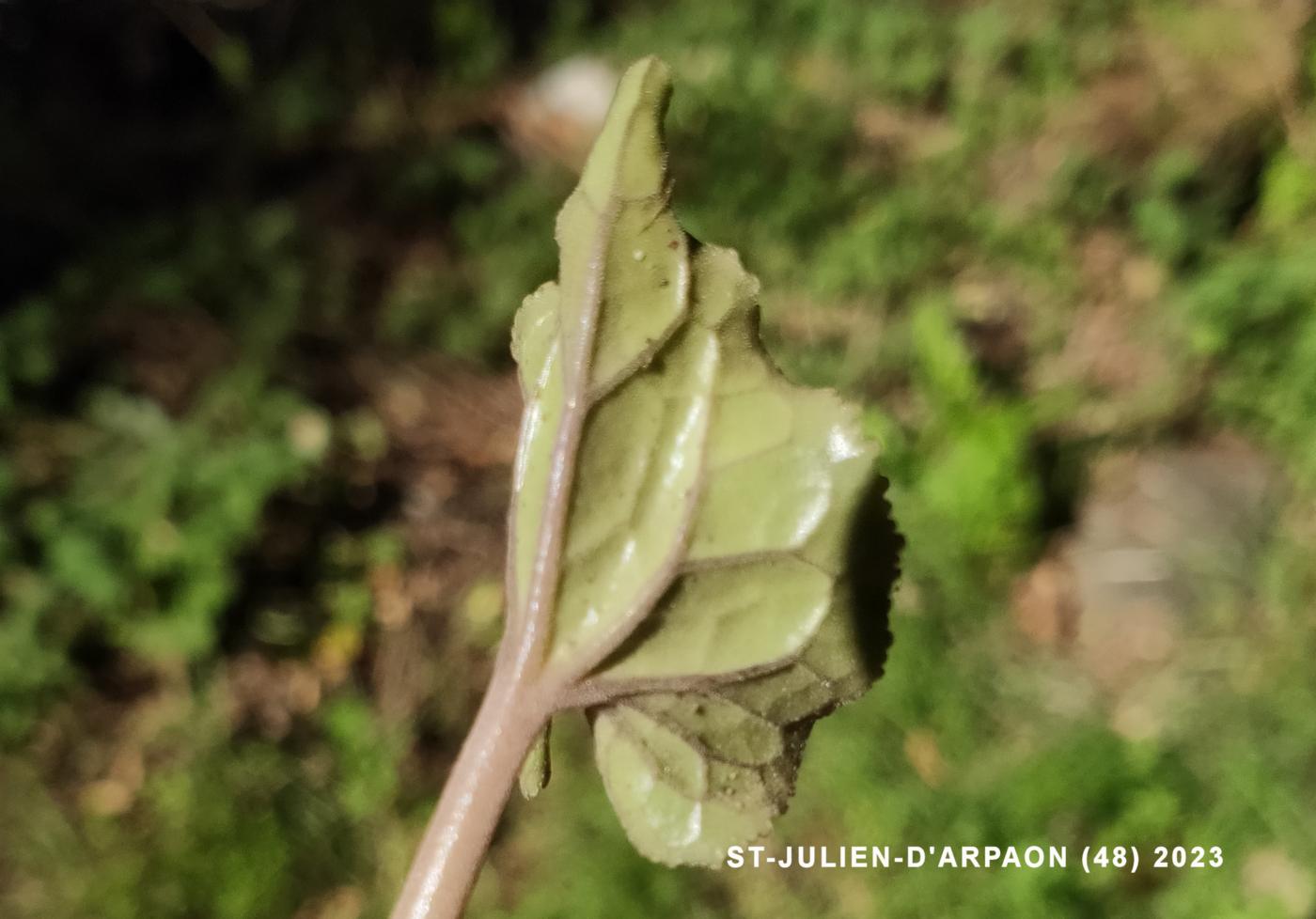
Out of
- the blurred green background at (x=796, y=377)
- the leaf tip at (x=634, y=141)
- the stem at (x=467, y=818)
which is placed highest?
the leaf tip at (x=634, y=141)

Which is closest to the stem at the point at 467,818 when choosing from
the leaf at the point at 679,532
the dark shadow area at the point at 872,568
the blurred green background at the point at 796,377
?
the leaf at the point at 679,532

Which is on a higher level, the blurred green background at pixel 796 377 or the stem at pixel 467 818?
the stem at pixel 467 818

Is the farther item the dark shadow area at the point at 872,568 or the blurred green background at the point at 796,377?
the blurred green background at the point at 796,377

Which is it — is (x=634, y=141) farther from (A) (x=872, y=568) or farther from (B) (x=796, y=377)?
(B) (x=796, y=377)

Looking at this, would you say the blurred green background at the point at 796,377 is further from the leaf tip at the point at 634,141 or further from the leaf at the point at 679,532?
the leaf tip at the point at 634,141

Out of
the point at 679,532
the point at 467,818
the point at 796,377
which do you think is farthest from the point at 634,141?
the point at 796,377

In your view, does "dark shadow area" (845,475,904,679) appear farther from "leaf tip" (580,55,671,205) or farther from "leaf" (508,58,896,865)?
"leaf tip" (580,55,671,205)

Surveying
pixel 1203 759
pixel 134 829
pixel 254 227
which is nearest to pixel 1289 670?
pixel 1203 759
